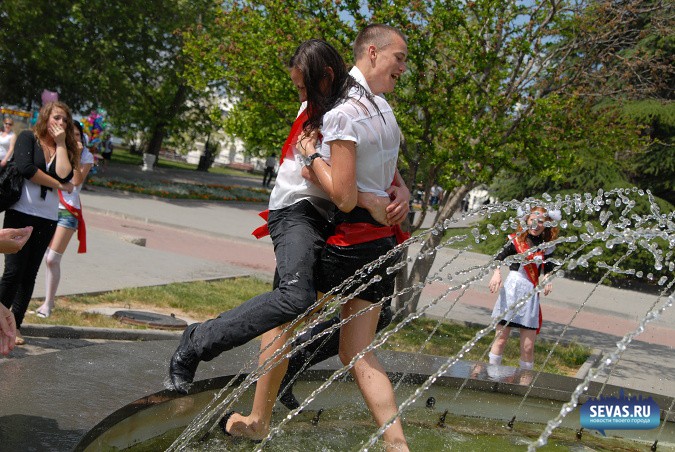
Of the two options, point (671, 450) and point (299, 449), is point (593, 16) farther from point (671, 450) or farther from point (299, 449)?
point (299, 449)

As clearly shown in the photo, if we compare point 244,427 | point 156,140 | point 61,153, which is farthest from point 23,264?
point 156,140

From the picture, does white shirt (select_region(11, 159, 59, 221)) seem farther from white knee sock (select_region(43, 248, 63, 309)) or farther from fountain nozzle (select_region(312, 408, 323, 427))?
fountain nozzle (select_region(312, 408, 323, 427))

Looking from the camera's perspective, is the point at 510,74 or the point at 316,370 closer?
the point at 316,370

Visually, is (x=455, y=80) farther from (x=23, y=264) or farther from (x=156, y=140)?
(x=156, y=140)

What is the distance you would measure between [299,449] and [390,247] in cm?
115

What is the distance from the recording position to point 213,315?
326 inches

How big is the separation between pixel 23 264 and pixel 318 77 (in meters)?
3.13

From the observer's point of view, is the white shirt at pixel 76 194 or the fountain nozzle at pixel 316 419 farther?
the white shirt at pixel 76 194

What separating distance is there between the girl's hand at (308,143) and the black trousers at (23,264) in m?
2.94

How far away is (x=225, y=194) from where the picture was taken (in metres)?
31.3

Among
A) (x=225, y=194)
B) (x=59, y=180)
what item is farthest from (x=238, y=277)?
(x=225, y=194)

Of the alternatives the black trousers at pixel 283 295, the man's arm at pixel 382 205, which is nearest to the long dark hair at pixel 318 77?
the man's arm at pixel 382 205

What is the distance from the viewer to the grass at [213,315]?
7.18m

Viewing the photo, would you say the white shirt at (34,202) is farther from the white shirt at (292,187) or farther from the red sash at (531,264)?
the red sash at (531,264)
